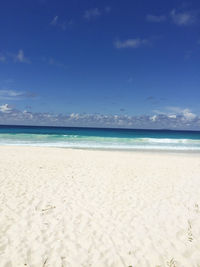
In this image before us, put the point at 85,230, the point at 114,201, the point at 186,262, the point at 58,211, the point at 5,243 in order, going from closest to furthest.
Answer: the point at 186,262, the point at 5,243, the point at 85,230, the point at 58,211, the point at 114,201

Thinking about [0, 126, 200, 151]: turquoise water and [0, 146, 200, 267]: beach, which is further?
[0, 126, 200, 151]: turquoise water

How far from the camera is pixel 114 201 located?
6.75 metres

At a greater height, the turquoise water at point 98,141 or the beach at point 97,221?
the turquoise water at point 98,141

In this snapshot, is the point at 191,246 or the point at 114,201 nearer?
the point at 191,246

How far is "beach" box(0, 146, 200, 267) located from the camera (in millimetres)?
4023

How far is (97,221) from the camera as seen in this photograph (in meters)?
5.36

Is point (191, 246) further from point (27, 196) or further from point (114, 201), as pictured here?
point (27, 196)

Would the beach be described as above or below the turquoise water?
below

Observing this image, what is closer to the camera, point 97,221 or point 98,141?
point 97,221

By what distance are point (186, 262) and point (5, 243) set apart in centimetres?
384

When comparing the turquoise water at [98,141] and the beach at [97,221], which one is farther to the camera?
the turquoise water at [98,141]

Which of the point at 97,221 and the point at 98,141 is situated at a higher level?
the point at 98,141

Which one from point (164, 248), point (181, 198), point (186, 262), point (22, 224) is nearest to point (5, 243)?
point (22, 224)

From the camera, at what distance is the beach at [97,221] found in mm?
4023
